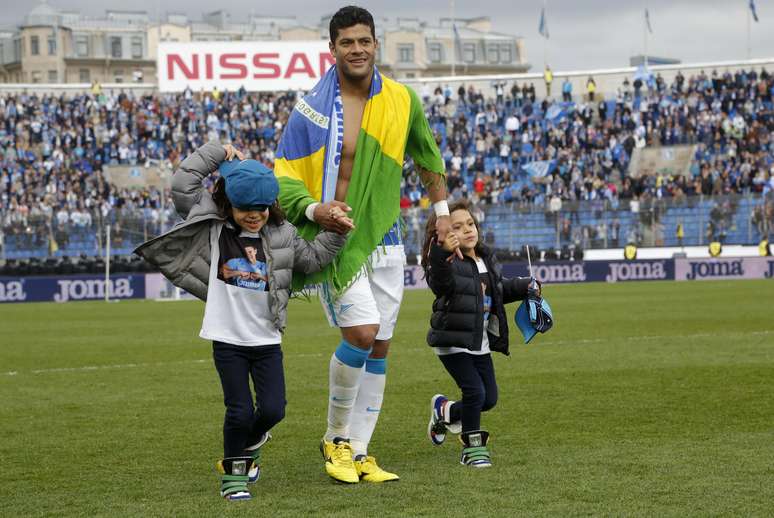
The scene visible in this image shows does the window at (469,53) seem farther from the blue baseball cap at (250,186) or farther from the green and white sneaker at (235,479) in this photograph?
the green and white sneaker at (235,479)

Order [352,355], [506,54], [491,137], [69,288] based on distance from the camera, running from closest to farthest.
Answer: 1. [352,355]
2. [69,288]
3. [491,137]
4. [506,54]

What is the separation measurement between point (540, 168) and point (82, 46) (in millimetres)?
88981

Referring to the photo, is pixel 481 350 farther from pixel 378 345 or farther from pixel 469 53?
pixel 469 53

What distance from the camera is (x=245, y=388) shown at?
20.4 feet

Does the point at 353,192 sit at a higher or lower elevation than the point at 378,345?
higher

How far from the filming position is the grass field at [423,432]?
5918 millimetres

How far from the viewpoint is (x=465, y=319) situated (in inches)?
288

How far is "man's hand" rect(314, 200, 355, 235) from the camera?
20.3ft

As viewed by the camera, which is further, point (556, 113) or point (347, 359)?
point (556, 113)

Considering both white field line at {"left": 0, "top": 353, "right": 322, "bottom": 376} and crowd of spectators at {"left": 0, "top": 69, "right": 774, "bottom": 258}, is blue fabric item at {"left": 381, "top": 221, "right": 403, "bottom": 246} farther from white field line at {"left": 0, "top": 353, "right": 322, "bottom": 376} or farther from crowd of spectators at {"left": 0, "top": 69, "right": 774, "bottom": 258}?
crowd of spectators at {"left": 0, "top": 69, "right": 774, "bottom": 258}

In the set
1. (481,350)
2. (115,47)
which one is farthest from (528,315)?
(115,47)

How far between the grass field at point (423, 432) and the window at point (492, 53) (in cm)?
12109

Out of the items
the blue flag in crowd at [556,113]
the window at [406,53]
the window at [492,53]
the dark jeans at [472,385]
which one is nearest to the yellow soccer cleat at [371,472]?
the dark jeans at [472,385]

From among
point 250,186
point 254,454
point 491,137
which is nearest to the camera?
point 250,186
